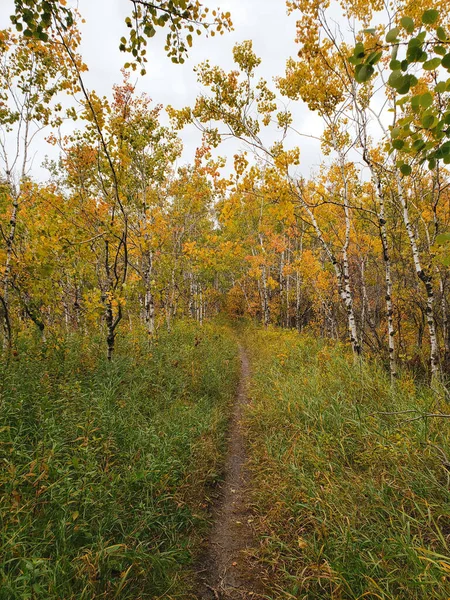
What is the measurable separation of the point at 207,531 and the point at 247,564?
633 mm

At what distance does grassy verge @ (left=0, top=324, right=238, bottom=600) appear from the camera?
2393 millimetres

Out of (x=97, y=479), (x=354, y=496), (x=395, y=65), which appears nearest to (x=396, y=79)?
(x=395, y=65)

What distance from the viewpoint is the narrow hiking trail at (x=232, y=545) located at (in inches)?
110

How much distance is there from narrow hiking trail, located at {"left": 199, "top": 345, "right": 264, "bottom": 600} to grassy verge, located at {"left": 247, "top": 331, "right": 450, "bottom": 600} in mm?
201

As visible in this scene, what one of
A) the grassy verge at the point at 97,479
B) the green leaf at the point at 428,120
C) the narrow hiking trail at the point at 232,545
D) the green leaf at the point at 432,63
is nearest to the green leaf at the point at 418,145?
the green leaf at the point at 428,120

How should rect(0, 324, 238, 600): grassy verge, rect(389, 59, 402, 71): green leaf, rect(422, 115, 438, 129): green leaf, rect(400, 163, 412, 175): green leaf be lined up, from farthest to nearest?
rect(0, 324, 238, 600): grassy verge → rect(400, 163, 412, 175): green leaf → rect(422, 115, 438, 129): green leaf → rect(389, 59, 402, 71): green leaf

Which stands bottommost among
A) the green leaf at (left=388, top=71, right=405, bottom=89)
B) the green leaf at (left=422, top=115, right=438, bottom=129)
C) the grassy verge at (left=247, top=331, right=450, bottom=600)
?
the grassy verge at (left=247, top=331, right=450, bottom=600)

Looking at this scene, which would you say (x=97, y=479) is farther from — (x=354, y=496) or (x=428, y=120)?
(x=428, y=120)

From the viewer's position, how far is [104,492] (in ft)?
10.3

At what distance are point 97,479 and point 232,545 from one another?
1.85 meters

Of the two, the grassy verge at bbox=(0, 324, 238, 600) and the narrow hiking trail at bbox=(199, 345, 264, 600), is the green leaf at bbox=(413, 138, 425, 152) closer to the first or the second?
the grassy verge at bbox=(0, 324, 238, 600)

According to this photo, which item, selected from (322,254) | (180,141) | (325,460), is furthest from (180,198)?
(325,460)

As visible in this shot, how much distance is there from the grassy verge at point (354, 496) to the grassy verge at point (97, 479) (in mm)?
1005

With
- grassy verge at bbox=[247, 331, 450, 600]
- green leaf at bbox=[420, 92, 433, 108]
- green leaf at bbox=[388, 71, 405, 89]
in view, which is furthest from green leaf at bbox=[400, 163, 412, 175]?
grassy verge at bbox=[247, 331, 450, 600]
